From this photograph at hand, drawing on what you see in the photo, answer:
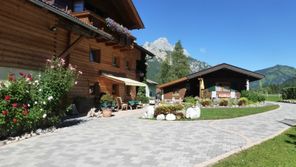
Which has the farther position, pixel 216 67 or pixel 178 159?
pixel 216 67

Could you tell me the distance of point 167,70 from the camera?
83.1 meters

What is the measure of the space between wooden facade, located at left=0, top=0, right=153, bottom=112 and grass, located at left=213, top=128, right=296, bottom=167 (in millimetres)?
9047

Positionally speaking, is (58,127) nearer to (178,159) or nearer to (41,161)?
(41,161)

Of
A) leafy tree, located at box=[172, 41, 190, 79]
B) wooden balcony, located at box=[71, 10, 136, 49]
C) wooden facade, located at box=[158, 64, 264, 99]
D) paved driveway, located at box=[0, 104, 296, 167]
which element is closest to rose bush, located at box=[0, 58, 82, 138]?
paved driveway, located at box=[0, 104, 296, 167]

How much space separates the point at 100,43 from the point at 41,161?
16.7 meters

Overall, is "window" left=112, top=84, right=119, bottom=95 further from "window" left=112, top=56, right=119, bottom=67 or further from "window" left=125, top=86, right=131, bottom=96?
"window" left=125, top=86, right=131, bottom=96

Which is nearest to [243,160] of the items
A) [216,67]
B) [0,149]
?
[0,149]

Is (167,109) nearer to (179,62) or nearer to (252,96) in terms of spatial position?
(252,96)

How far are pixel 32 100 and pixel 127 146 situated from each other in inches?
167

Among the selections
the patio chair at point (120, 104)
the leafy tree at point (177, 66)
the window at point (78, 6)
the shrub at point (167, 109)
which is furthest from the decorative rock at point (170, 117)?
the leafy tree at point (177, 66)

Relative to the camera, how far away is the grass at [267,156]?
7082 millimetres

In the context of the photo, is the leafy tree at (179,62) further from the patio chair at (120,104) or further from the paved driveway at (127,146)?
the paved driveway at (127,146)

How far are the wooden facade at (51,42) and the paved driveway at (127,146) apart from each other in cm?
390

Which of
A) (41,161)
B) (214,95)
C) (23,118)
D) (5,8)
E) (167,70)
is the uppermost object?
(167,70)
